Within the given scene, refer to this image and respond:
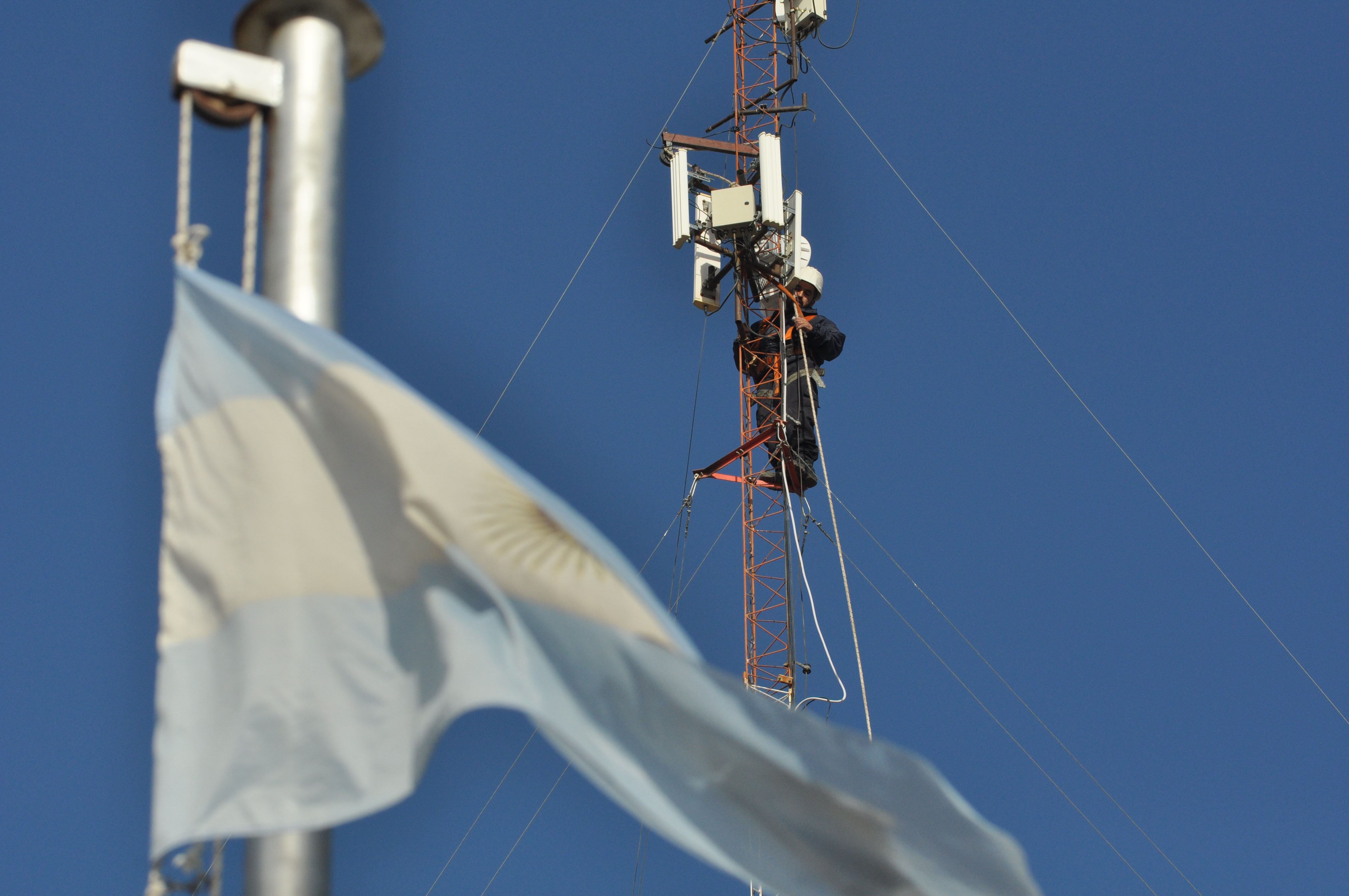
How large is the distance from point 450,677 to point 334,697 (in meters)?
0.42

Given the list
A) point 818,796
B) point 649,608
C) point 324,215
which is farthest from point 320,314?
point 818,796

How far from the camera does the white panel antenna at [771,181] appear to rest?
910 inches

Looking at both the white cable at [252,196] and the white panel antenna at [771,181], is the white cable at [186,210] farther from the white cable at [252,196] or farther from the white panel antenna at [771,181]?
the white panel antenna at [771,181]

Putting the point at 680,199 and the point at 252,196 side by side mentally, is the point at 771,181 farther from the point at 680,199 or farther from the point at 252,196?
the point at 252,196

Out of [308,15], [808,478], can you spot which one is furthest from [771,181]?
[308,15]

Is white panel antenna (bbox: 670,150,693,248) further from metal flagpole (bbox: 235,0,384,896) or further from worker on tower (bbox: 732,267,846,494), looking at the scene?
metal flagpole (bbox: 235,0,384,896)

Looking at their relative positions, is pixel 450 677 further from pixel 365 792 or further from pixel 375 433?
pixel 375 433

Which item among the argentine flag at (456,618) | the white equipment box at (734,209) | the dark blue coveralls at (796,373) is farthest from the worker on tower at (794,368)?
the argentine flag at (456,618)

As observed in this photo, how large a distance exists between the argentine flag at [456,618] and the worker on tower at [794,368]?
57.0 ft

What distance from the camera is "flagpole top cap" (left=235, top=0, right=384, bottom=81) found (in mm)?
6180

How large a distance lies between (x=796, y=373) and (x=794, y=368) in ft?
0.48

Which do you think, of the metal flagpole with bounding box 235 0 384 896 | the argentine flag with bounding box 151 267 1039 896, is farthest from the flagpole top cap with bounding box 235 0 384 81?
the argentine flag with bounding box 151 267 1039 896

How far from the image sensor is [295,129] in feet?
20.0

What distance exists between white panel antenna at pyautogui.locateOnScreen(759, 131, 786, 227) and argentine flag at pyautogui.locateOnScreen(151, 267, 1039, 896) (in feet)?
56.5
